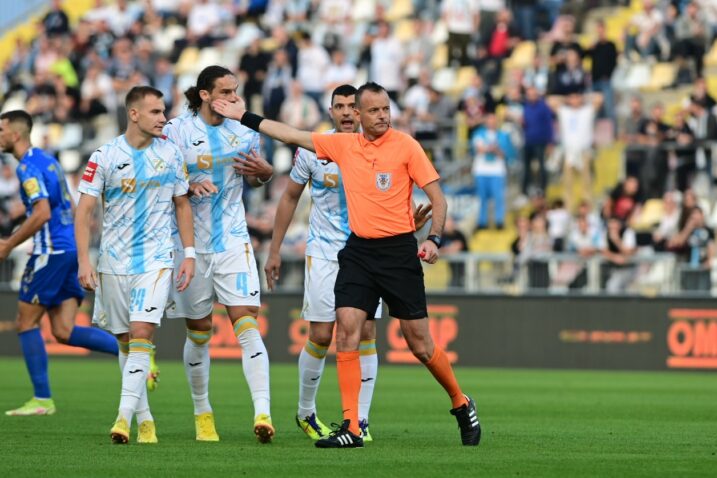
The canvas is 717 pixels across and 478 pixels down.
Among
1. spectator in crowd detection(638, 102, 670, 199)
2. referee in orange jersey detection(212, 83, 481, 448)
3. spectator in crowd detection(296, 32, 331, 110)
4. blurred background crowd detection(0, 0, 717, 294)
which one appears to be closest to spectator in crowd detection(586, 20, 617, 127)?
blurred background crowd detection(0, 0, 717, 294)

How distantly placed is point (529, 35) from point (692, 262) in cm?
743

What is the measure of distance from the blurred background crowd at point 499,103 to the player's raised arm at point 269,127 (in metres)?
12.1

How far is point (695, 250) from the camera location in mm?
21953

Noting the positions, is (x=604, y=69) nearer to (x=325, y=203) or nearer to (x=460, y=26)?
(x=460, y=26)

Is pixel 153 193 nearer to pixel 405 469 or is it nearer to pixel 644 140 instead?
pixel 405 469

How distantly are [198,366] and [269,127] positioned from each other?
1971 millimetres

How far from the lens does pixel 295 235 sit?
2548 cm

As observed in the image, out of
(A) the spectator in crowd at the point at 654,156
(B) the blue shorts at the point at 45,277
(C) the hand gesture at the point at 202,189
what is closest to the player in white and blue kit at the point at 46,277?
(B) the blue shorts at the point at 45,277

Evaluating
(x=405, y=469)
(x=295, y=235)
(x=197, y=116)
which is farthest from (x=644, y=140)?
(x=405, y=469)

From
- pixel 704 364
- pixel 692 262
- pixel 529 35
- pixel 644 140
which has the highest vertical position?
pixel 529 35

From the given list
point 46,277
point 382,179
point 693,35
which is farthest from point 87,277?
point 693,35

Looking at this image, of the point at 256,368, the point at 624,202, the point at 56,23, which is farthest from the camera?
the point at 56,23

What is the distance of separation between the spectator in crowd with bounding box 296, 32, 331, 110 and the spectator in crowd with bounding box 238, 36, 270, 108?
68cm

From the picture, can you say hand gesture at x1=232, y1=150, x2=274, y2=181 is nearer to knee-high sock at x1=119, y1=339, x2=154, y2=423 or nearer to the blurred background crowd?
knee-high sock at x1=119, y1=339, x2=154, y2=423
